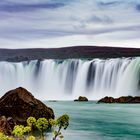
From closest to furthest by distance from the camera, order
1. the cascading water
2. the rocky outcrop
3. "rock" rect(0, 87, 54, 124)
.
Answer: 1. "rock" rect(0, 87, 54, 124)
2. the rocky outcrop
3. the cascading water

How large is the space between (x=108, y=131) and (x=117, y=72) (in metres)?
36.1

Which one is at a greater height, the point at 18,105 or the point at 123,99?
the point at 18,105

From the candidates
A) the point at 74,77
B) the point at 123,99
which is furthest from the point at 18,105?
the point at 74,77

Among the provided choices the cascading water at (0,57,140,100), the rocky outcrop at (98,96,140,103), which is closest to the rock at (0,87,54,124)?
the rocky outcrop at (98,96,140,103)

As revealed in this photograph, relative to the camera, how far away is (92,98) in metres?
64.5

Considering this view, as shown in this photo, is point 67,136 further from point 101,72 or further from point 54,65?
point 54,65

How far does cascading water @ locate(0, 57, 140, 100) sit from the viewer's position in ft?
196

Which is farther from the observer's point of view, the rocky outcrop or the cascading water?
the cascading water

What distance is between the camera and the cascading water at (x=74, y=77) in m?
59.8

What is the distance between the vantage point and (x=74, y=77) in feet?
209

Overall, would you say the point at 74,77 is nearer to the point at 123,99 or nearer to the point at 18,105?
the point at 123,99

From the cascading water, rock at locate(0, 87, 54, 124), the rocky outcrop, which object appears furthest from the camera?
the cascading water

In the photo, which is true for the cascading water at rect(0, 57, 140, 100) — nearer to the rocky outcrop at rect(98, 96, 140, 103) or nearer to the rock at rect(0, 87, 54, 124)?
the rocky outcrop at rect(98, 96, 140, 103)

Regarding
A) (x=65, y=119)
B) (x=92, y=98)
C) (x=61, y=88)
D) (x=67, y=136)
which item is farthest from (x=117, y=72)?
(x=65, y=119)
